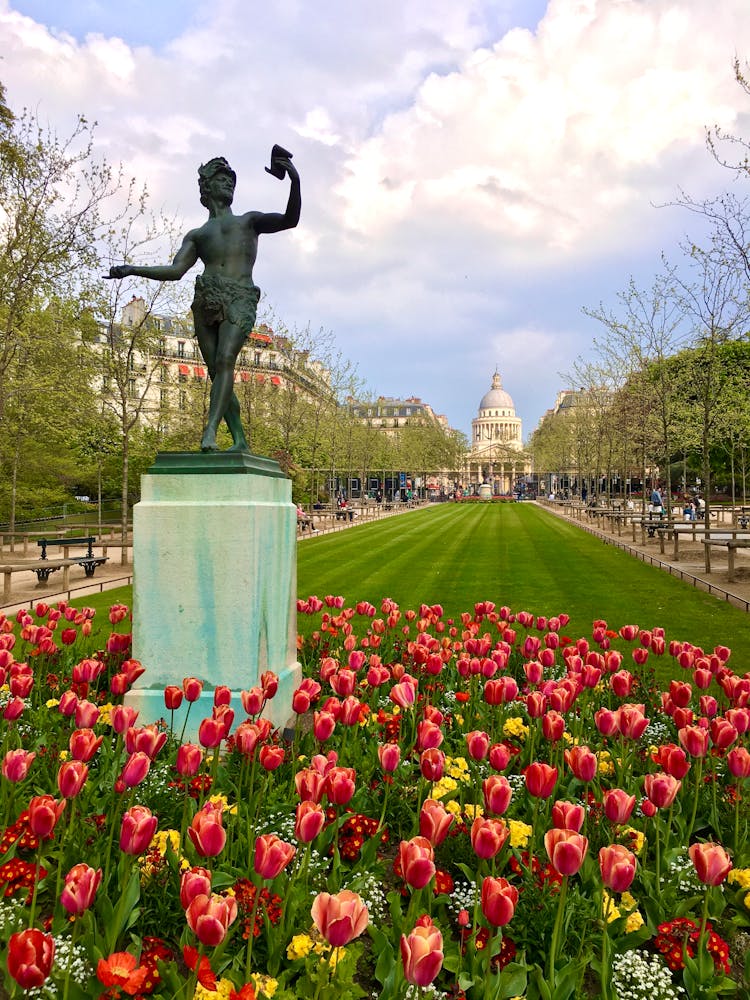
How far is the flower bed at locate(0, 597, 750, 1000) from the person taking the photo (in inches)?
82.1

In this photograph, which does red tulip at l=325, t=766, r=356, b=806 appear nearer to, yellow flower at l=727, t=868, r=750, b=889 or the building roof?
yellow flower at l=727, t=868, r=750, b=889

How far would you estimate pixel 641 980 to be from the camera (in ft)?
8.18

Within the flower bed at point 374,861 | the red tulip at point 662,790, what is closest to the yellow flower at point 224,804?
the flower bed at point 374,861

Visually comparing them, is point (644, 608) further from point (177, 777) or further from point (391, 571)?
point (177, 777)

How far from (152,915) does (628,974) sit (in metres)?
1.92

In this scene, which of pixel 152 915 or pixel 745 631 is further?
pixel 745 631

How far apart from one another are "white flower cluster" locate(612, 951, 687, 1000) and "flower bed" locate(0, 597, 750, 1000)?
1 cm

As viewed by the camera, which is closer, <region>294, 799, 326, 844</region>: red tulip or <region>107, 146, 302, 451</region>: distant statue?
<region>294, 799, 326, 844</region>: red tulip

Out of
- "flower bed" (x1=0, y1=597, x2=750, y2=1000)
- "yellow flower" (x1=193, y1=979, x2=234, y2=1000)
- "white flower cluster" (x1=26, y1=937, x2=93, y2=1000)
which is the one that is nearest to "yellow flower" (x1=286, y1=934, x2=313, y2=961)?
"flower bed" (x1=0, y1=597, x2=750, y2=1000)

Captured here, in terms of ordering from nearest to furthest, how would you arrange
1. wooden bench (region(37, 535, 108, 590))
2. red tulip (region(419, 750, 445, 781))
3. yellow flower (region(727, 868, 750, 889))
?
red tulip (region(419, 750, 445, 781)) → yellow flower (region(727, 868, 750, 889)) → wooden bench (region(37, 535, 108, 590))

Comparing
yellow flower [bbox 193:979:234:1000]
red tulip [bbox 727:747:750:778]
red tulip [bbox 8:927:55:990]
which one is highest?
red tulip [bbox 8:927:55:990]

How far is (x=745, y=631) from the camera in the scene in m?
9.30

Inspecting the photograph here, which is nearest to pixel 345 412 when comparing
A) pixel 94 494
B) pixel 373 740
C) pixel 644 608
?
pixel 94 494

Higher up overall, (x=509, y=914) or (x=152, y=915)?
(x=509, y=914)
